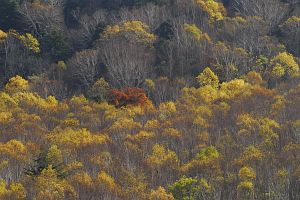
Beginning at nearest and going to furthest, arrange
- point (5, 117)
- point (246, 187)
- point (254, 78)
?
point (246, 187)
point (5, 117)
point (254, 78)

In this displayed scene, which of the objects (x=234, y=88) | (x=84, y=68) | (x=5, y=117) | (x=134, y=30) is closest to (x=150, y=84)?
(x=84, y=68)

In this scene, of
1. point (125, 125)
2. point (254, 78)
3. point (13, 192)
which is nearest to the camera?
point (13, 192)

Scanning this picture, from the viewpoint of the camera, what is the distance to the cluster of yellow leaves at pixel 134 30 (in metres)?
76.4

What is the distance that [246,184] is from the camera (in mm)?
38062

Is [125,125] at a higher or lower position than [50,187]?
lower

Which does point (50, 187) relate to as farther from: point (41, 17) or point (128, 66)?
point (41, 17)

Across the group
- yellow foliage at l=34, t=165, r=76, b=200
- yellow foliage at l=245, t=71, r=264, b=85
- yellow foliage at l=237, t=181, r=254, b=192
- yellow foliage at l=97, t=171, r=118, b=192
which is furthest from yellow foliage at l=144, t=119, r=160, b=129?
yellow foliage at l=237, t=181, r=254, b=192

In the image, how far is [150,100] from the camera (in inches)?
2601

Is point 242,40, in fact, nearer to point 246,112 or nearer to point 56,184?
point 246,112

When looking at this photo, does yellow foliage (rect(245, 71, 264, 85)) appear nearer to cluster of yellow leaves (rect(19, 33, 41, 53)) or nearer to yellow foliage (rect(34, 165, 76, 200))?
cluster of yellow leaves (rect(19, 33, 41, 53))

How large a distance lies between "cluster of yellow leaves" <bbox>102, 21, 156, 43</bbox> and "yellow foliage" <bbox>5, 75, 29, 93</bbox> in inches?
577

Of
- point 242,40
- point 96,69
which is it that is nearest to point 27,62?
point 96,69

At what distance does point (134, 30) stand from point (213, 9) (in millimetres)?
17995

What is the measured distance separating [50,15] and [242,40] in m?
31.7
